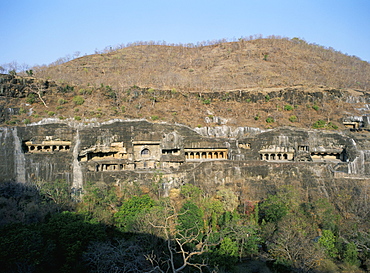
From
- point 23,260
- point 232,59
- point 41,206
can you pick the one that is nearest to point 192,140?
point 41,206

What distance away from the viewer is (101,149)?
2805cm

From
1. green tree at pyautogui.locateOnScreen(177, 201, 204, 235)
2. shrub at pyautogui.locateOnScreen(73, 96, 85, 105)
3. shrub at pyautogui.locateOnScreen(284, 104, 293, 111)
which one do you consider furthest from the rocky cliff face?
shrub at pyautogui.locateOnScreen(284, 104, 293, 111)

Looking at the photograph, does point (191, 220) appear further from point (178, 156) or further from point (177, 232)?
point (178, 156)

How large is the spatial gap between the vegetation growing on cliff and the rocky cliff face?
1.59 m

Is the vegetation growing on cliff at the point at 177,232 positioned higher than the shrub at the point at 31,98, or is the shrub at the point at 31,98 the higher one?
the shrub at the point at 31,98

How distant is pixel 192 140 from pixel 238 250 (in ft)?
40.4

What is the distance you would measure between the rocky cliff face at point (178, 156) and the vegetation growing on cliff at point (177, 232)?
1.59m

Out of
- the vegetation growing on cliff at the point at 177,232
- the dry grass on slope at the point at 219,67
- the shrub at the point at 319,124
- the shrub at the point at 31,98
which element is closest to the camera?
the vegetation growing on cliff at the point at 177,232

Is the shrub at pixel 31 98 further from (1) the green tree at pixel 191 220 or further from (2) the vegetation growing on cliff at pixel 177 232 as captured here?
(1) the green tree at pixel 191 220

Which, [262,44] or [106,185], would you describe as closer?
[106,185]

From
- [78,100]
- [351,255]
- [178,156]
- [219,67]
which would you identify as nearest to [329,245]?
[351,255]

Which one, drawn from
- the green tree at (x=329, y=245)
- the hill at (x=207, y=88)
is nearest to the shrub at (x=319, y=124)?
the hill at (x=207, y=88)

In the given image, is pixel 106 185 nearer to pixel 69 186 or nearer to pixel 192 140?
pixel 69 186

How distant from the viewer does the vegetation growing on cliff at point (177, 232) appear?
53.5 ft
